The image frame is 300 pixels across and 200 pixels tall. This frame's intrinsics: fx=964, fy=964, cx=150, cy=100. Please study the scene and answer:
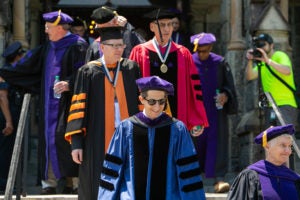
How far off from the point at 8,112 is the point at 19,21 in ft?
7.03

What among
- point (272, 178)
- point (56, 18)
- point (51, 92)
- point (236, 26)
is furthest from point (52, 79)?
point (236, 26)

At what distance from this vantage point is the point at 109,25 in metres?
8.29

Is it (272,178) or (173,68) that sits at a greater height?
(173,68)

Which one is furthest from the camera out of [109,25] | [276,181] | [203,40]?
[203,40]

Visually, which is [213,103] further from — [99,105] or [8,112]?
[99,105]

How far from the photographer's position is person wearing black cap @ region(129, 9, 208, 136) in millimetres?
8688

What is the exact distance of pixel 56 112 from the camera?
374 inches

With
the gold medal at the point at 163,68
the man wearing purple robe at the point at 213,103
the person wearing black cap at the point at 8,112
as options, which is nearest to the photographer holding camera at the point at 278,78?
the man wearing purple robe at the point at 213,103

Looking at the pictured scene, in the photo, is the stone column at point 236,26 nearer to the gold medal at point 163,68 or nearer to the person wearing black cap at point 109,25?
the person wearing black cap at point 109,25

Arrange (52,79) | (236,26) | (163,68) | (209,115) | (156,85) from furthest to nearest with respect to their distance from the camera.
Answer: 1. (236,26)
2. (209,115)
3. (52,79)
4. (163,68)
5. (156,85)

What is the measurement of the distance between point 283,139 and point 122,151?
119 cm

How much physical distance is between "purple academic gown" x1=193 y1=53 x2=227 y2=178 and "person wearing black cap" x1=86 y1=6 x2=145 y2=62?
0.86 meters

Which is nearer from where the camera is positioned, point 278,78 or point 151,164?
point 151,164

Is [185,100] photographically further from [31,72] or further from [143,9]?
[143,9]
